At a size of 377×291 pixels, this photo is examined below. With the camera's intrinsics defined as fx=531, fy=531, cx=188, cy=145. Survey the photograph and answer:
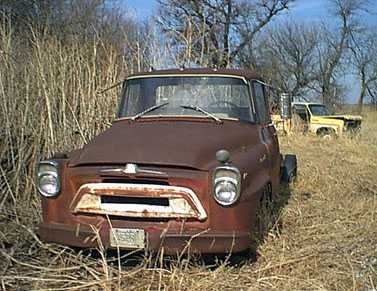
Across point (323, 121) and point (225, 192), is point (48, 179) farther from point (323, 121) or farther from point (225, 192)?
point (323, 121)

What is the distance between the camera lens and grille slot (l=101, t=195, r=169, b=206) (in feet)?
14.0

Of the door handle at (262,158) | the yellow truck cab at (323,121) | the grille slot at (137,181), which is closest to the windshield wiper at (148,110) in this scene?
the door handle at (262,158)

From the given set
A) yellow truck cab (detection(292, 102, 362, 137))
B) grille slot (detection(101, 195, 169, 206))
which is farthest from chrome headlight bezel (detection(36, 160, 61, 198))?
yellow truck cab (detection(292, 102, 362, 137))

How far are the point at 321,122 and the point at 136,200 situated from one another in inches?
670

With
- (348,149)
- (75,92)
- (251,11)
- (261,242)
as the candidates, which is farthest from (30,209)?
(251,11)

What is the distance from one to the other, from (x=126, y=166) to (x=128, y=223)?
465 mm

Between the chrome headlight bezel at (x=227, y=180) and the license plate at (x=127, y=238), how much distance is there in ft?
2.19

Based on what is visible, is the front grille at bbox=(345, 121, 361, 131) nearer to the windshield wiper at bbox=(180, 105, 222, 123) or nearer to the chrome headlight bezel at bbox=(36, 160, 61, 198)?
the windshield wiper at bbox=(180, 105, 222, 123)

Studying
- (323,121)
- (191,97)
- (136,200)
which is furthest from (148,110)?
(323,121)

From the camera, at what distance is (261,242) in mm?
5035

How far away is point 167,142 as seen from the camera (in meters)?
4.71

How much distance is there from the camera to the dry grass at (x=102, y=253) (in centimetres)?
425

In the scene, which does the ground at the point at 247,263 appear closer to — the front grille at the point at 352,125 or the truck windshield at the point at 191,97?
the truck windshield at the point at 191,97

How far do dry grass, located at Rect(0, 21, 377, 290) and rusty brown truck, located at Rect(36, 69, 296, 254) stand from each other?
267 mm
